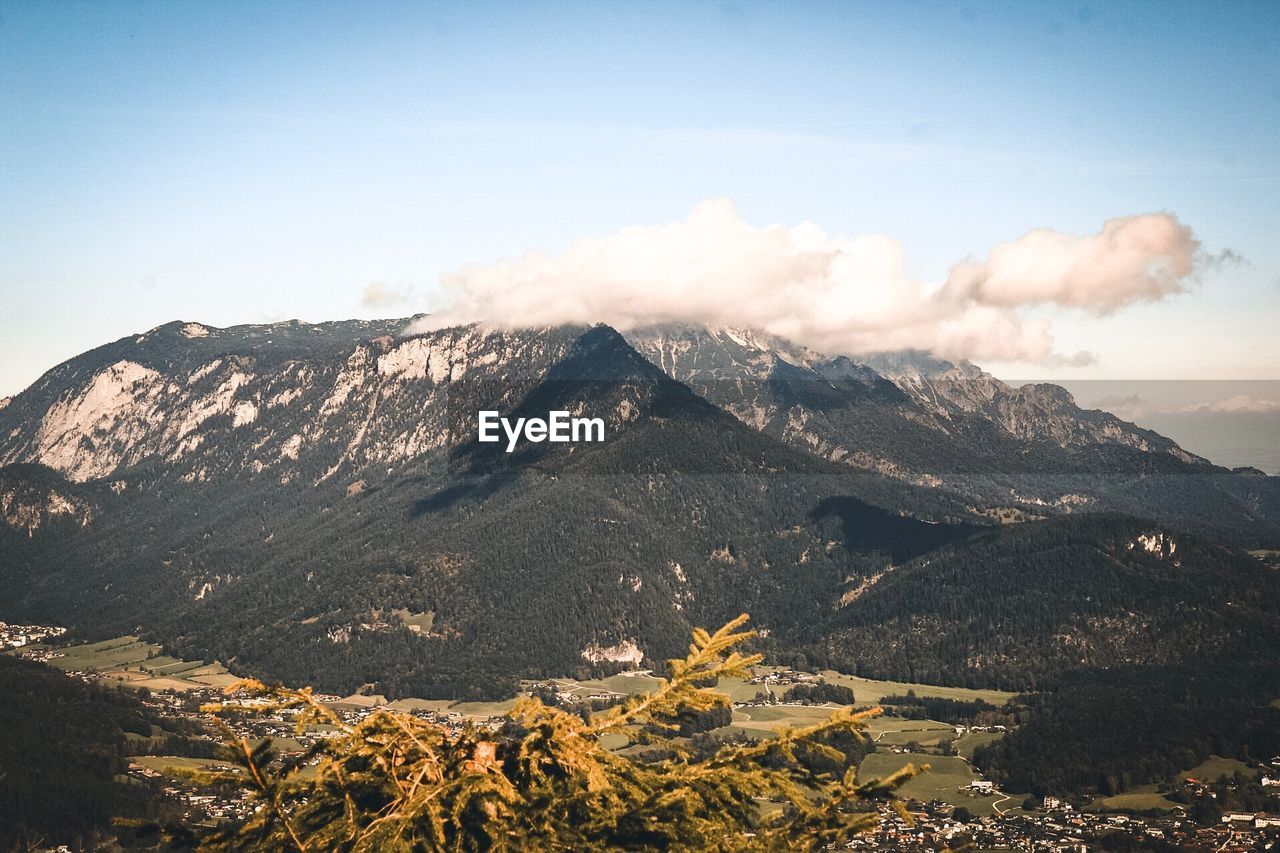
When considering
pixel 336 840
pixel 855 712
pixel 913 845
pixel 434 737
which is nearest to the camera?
pixel 336 840

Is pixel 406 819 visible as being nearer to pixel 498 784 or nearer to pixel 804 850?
pixel 498 784

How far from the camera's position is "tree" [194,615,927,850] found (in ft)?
59.3

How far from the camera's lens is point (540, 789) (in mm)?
18781

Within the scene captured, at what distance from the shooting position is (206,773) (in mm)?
18125

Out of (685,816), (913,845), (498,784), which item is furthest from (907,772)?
(913,845)

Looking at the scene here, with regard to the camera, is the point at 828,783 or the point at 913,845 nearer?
the point at 828,783

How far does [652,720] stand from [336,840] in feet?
20.5

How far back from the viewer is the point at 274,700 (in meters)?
21.2

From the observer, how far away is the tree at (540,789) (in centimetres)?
1808

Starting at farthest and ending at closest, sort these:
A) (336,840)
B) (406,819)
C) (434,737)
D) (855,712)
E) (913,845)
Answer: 1. (913,845)
2. (855,712)
3. (434,737)
4. (336,840)
5. (406,819)

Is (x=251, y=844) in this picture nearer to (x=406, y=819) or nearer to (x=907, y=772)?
(x=406, y=819)

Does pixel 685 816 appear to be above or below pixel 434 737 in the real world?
below

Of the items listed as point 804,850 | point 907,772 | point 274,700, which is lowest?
point 804,850

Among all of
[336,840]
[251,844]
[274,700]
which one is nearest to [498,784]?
[336,840]
